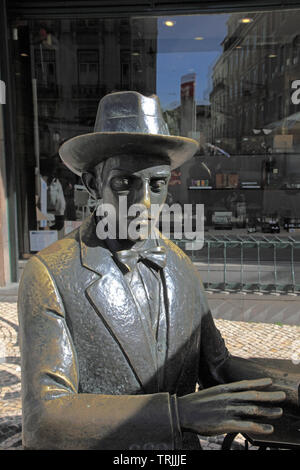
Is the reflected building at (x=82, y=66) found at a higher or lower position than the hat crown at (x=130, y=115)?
higher

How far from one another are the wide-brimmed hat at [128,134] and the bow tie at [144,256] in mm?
364

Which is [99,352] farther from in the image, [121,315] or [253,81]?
[253,81]

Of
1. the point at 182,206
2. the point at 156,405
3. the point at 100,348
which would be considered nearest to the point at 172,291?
the point at 100,348

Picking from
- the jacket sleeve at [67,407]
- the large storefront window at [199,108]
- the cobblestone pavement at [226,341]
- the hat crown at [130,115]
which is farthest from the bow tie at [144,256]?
the large storefront window at [199,108]

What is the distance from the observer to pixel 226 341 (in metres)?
5.46

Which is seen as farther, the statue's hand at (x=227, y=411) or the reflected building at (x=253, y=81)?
the reflected building at (x=253, y=81)

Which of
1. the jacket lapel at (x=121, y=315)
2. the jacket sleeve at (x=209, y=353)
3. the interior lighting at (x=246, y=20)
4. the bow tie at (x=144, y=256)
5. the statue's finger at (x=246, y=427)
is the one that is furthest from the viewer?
the interior lighting at (x=246, y=20)

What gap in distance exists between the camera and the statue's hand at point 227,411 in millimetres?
1127

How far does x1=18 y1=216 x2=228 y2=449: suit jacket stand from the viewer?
1134mm


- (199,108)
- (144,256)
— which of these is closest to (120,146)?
(144,256)

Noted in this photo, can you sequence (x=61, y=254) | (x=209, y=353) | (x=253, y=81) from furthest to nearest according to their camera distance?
1. (x=253, y=81)
2. (x=209, y=353)
3. (x=61, y=254)

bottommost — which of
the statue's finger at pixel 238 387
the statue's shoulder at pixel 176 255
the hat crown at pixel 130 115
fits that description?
the statue's finger at pixel 238 387

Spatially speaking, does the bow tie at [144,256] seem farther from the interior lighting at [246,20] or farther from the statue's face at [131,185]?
the interior lighting at [246,20]

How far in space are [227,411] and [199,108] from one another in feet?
→ 26.4
